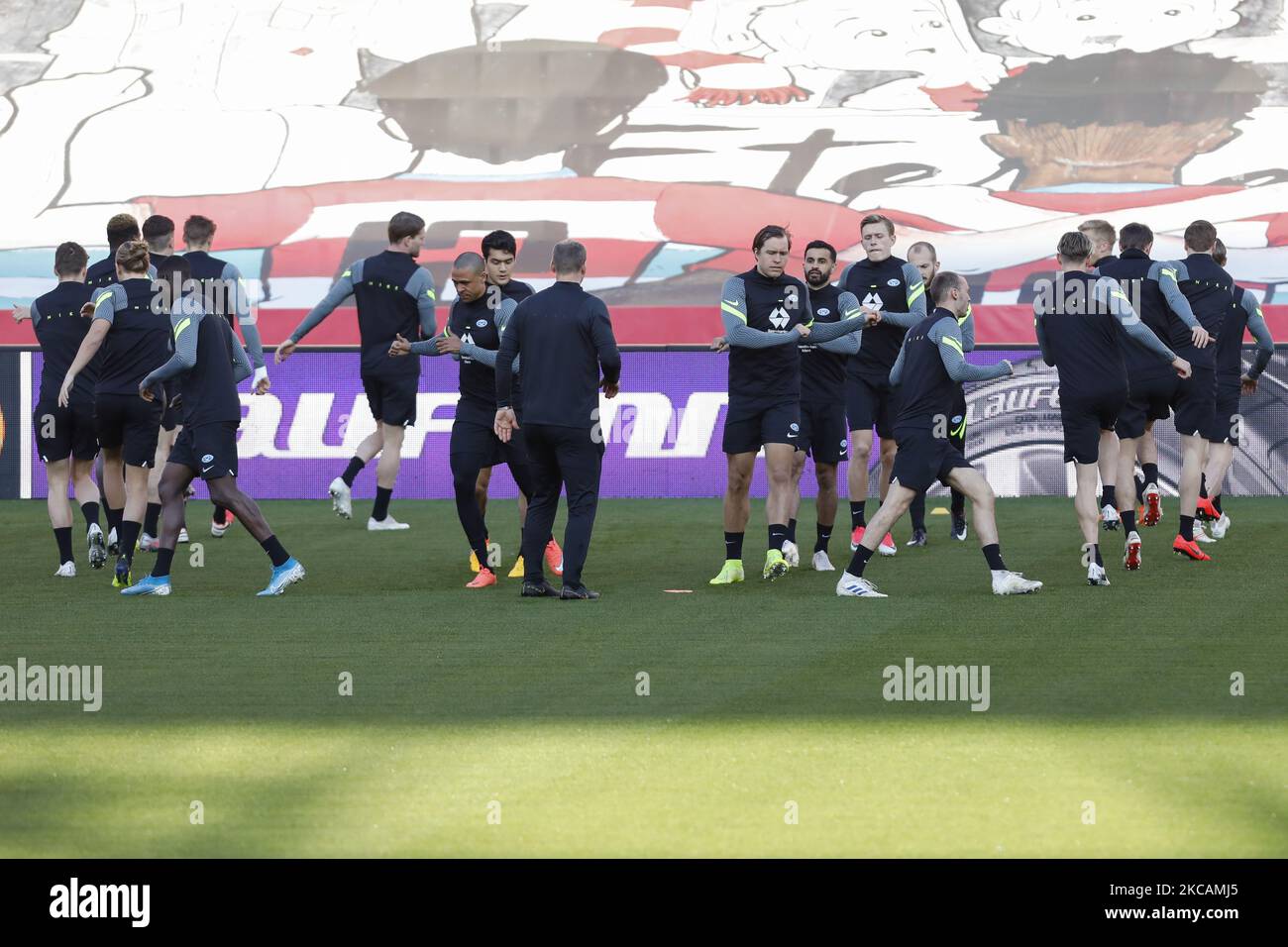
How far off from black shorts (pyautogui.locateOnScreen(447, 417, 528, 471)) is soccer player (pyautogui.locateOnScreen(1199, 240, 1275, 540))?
5460 mm

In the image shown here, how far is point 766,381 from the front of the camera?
1104 centimetres

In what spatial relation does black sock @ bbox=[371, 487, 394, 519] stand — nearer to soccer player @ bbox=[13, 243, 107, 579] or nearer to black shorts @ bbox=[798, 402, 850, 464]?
soccer player @ bbox=[13, 243, 107, 579]

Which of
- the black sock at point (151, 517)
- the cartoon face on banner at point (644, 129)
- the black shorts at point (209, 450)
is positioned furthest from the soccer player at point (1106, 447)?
the cartoon face on banner at point (644, 129)

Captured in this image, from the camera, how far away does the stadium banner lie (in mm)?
17625

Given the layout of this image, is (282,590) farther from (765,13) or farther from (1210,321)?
(765,13)

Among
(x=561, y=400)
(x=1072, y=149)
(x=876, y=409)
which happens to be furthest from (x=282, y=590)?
(x=1072, y=149)

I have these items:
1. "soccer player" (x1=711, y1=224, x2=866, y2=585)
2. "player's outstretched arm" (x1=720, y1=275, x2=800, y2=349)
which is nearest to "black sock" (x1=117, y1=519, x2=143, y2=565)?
"soccer player" (x1=711, y1=224, x2=866, y2=585)

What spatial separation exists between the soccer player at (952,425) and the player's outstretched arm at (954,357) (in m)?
0.36

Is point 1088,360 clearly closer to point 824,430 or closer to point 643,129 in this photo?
point 824,430

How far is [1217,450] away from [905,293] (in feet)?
9.58

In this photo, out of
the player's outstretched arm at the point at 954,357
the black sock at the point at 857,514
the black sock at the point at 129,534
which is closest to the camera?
the player's outstretched arm at the point at 954,357

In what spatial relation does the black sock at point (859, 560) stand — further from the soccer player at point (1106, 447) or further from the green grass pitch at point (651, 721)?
the soccer player at point (1106, 447)

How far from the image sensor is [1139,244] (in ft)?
41.7

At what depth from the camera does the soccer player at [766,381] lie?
10883 mm
